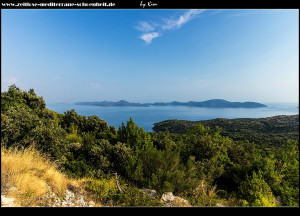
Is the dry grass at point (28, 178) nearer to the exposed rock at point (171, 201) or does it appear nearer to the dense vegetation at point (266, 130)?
the exposed rock at point (171, 201)

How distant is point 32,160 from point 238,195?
629 cm

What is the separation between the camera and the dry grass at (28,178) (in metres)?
2.57

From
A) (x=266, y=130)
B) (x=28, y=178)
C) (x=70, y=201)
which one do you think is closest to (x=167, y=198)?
(x=70, y=201)

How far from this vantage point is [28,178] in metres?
2.90

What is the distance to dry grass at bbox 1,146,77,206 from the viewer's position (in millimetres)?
2570

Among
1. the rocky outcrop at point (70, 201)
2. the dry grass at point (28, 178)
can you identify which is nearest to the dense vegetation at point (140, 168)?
the rocky outcrop at point (70, 201)

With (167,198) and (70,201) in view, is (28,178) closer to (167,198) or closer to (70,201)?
(70,201)

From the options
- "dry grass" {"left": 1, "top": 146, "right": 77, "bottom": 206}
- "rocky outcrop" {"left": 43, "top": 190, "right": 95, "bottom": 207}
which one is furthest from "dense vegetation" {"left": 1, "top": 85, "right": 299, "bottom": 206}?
"dry grass" {"left": 1, "top": 146, "right": 77, "bottom": 206}

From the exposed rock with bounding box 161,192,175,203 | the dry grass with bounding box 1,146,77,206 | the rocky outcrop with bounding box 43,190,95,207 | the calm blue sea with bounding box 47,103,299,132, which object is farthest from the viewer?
the calm blue sea with bounding box 47,103,299,132

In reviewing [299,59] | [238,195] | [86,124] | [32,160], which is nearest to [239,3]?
[299,59]

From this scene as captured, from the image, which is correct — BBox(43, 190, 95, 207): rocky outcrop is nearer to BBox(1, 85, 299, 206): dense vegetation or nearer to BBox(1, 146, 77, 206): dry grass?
BBox(1, 146, 77, 206): dry grass

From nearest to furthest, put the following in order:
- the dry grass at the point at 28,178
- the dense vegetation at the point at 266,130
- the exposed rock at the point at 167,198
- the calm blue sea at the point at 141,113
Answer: the dry grass at the point at 28,178, the exposed rock at the point at 167,198, the dense vegetation at the point at 266,130, the calm blue sea at the point at 141,113

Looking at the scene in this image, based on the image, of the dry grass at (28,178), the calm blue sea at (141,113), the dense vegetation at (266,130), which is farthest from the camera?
the calm blue sea at (141,113)

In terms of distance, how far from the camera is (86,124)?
1070cm
